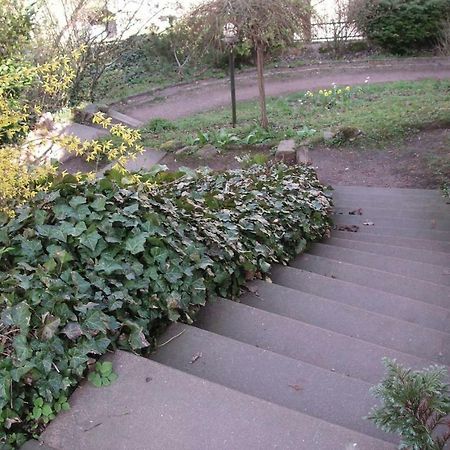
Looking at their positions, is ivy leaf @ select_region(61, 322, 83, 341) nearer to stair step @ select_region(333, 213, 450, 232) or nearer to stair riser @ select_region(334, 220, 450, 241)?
stair riser @ select_region(334, 220, 450, 241)

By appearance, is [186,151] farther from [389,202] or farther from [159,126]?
[389,202]

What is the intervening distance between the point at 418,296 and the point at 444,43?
13.1 metres

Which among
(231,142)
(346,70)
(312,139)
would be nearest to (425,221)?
(312,139)

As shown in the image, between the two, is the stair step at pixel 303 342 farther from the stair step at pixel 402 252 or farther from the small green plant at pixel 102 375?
the stair step at pixel 402 252

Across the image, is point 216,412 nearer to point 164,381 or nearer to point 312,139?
point 164,381

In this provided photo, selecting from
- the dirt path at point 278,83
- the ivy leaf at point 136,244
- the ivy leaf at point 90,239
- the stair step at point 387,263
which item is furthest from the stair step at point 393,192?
the dirt path at point 278,83

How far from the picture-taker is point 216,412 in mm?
1987

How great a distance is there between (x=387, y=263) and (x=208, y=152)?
5.54 metres

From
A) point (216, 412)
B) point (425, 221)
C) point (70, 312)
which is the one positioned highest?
point (70, 312)

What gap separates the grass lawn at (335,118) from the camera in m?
9.44

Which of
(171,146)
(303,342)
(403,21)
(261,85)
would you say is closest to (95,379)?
(303,342)

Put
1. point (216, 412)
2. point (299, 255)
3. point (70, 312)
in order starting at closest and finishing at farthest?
point (216, 412)
point (70, 312)
point (299, 255)

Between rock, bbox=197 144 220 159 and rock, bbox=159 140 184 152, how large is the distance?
461 mm

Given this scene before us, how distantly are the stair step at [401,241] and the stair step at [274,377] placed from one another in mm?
2927
